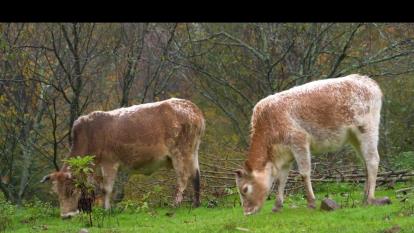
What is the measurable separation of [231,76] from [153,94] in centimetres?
252

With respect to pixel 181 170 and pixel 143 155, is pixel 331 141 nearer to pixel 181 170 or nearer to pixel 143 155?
pixel 181 170

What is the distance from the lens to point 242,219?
32.8ft

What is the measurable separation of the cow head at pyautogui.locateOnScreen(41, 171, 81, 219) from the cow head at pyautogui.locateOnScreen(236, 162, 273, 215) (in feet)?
11.3

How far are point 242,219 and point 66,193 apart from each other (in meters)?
4.11

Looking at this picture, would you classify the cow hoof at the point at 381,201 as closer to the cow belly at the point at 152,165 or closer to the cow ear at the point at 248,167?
the cow ear at the point at 248,167

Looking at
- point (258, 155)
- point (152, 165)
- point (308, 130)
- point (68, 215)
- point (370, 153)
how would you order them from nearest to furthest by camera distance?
point (370, 153)
point (308, 130)
point (258, 155)
point (68, 215)
point (152, 165)

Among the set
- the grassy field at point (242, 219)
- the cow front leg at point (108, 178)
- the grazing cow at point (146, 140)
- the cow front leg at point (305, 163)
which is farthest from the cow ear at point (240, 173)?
the cow front leg at point (108, 178)

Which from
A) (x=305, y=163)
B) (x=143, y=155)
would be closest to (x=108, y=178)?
(x=143, y=155)

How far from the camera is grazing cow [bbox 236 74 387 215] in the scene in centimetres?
1059

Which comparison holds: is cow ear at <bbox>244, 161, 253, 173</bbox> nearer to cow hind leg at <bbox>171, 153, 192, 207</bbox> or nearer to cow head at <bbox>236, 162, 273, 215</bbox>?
cow head at <bbox>236, 162, 273, 215</bbox>

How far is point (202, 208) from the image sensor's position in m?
13.0

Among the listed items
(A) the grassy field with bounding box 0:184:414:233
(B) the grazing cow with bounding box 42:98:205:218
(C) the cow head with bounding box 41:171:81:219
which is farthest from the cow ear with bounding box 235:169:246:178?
(C) the cow head with bounding box 41:171:81:219

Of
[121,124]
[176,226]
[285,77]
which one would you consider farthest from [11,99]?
[176,226]
